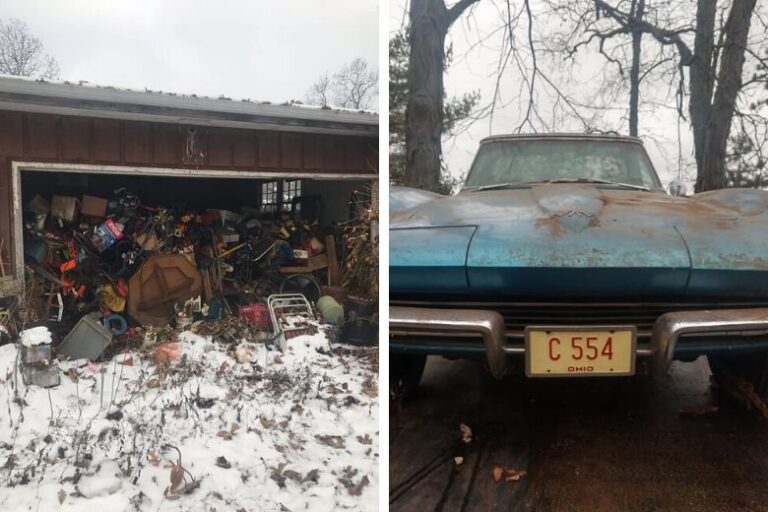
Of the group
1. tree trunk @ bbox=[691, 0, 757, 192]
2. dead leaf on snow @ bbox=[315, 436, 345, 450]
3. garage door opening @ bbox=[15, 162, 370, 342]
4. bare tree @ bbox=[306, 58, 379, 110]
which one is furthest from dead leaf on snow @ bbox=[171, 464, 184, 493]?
tree trunk @ bbox=[691, 0, 757, 192]

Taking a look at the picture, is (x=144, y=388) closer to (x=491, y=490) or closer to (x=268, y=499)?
(x=268, y=499)

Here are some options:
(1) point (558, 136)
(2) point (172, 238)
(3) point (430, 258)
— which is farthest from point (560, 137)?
(2) point (172, 238)

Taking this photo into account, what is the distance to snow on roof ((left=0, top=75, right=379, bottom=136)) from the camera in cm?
173

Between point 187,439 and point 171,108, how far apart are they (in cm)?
120

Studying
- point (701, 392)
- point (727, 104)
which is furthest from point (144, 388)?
point (727, 104)

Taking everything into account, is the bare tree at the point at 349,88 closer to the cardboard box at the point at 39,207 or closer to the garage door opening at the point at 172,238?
the garage door opening at the point at 172,238

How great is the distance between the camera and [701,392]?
2.29 meters

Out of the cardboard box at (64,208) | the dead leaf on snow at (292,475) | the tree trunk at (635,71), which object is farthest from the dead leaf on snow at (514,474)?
the cardboard box at (64,208)

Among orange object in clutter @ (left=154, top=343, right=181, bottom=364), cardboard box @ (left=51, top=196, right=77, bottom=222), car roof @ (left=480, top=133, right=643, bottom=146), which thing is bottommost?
orange object in clutter @ (left=154, top=343, right=181, bottom=364)

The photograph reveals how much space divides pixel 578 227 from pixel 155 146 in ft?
5.40

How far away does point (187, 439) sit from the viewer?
1.78m

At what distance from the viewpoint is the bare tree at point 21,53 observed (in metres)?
1.62

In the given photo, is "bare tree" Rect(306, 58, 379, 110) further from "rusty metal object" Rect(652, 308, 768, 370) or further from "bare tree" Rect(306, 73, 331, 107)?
"rusty metal object" Rect(652, 308, 768, 370)

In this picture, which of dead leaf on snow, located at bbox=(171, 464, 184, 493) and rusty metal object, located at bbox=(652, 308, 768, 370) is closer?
rusty metal object, located at bbox=(652, 308, 768, 370)
